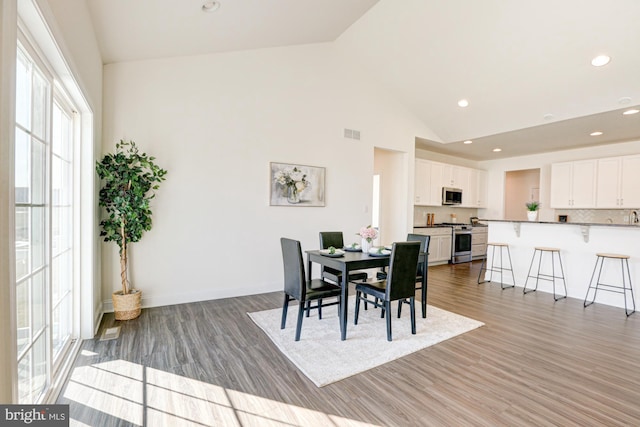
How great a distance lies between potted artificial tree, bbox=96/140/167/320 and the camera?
11.0 ft

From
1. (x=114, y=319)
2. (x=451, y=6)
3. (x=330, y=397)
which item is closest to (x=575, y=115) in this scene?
(x=451, y=6)

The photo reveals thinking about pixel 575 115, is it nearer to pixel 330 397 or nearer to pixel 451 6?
pixel 451 6

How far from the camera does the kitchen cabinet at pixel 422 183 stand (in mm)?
7164

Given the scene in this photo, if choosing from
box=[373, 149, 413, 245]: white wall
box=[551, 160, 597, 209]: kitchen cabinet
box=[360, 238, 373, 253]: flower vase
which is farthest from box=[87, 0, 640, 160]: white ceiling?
box=[360, 238, 373, 253]: flower vase

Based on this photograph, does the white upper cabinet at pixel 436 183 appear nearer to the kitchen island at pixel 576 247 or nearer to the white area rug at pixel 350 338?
the kitchen island at pixel 576 247

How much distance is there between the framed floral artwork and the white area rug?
1686 mm

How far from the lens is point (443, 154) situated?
8.25m

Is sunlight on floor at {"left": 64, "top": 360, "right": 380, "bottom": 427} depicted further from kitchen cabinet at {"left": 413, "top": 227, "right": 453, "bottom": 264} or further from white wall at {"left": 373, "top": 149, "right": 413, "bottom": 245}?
kitchen cabinet at {"left": 413, "top": 227, "right": 453, "bottom": 264}

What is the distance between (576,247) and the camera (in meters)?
4.84

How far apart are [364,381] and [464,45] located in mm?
4728

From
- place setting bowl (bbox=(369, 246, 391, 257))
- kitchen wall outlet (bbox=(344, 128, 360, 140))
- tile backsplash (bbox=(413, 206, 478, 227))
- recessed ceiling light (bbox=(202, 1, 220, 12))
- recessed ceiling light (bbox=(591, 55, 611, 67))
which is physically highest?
recessed ceiling light (bbox=(591, 55, 611, 67))

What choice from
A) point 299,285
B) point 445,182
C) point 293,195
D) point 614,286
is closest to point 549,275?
point 614,286

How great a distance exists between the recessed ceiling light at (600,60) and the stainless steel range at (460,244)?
421 cm

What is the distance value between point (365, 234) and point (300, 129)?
229 centimetres
